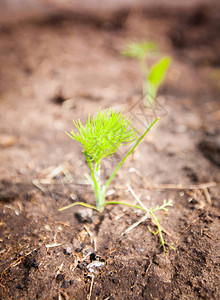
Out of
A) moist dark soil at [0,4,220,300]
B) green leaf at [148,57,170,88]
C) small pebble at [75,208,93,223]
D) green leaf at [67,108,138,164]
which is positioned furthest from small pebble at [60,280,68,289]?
green leaf at [148,57,170,88]

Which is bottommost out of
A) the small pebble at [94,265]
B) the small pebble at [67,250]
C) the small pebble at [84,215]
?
the small pebble at [94,265]

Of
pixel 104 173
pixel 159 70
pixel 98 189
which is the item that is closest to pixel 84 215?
pixel 98 189

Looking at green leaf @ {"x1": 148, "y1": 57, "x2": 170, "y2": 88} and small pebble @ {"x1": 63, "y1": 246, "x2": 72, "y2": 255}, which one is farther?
green leaf @ {"x1": 148, "y1": 57, "x2": 170, "y2": 88}

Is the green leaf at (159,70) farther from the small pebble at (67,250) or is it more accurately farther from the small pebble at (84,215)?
the small pebble at (67,250)

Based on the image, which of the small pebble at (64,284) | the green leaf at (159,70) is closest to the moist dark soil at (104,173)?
the small pebble at (64,284)

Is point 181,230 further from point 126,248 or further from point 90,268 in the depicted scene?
point 90,268

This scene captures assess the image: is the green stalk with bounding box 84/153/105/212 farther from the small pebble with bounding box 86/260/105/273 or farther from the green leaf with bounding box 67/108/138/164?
the small pebble with bounding box 86/260/105/273

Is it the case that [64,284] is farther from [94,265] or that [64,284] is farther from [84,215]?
[84,215]

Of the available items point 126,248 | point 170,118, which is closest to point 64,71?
point 170,118
